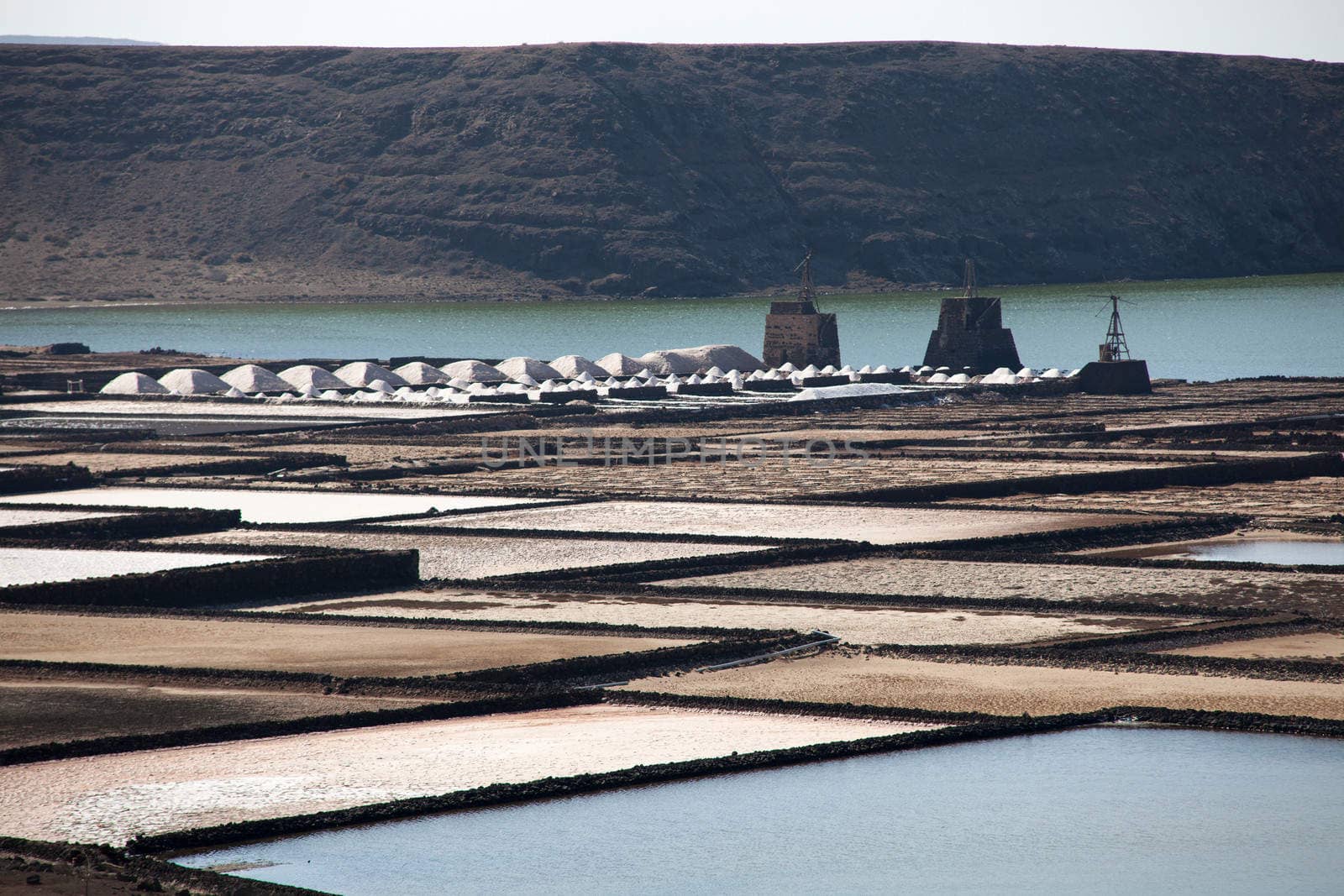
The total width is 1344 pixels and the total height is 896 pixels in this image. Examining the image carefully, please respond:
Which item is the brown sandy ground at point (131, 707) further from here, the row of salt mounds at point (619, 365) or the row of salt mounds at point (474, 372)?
the row of salt mounds at point (619, 365)

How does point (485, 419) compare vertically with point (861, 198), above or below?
below

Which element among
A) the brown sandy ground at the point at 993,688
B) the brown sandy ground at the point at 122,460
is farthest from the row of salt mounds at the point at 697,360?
the brown sandy ground at the point at 993,688

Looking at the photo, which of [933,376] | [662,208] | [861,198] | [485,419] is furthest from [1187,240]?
[485,419]

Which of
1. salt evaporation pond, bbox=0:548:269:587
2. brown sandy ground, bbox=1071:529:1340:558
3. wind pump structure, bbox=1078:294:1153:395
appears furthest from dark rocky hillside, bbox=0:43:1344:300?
salt evaporation pond, bbox=0:548:269:587

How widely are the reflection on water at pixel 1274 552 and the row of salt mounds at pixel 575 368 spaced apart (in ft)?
185

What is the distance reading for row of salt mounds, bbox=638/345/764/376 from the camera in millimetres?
92188

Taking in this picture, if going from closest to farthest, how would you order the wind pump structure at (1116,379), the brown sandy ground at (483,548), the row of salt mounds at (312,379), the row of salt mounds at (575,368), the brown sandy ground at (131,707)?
the brown sandy ground at (131,707) < the brown sandy ground at (483,548) < the row of salt mounds at (312,379) < the wind pump structure at (1116,379) < the row of salt mounds at (575,368)

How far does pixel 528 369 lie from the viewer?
89.2 meters

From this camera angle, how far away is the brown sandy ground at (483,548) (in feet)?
107

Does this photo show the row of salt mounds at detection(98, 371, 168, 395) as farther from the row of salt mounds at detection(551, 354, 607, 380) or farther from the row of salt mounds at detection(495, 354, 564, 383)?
the row of salt mounds at detection(551, 354, 607, 380)

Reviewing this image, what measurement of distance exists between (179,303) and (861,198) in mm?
61969

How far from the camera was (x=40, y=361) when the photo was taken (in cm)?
9606

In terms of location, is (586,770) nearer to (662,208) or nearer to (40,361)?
(40,361)

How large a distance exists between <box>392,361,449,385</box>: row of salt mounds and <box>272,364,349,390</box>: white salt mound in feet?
11.2
